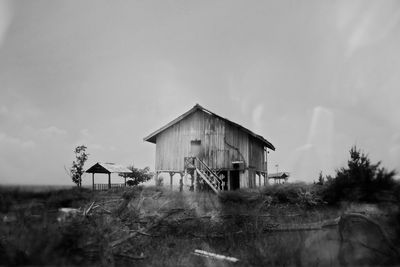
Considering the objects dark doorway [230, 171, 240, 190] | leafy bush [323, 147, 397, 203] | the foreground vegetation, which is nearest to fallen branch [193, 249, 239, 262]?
the foreground vegetation

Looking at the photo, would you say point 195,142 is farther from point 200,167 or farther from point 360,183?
point 360,183

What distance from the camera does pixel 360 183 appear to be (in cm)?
1409

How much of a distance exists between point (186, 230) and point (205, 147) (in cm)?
968

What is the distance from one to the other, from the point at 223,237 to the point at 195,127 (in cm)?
1193

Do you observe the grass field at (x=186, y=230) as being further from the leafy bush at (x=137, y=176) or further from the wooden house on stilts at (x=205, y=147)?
the leafy bush at (x=137, y=176)

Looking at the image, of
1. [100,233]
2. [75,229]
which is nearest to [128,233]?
[100,233]

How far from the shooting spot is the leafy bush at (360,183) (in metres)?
12.7

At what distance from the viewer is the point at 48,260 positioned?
19.6 ft

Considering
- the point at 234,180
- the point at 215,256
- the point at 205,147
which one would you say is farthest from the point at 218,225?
the point at 234,180

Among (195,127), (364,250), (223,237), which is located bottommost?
(223,237)

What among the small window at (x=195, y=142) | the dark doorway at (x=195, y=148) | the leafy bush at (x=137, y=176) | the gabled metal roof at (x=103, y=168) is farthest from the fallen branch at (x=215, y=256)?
the leafy bush at (x=137, y=176)

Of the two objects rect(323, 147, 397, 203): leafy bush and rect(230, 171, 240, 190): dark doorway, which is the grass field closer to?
rect(323, 147, 397, 203): leafy bush

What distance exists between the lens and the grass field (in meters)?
7.66

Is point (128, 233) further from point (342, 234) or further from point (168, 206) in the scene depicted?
point (342, 234)
